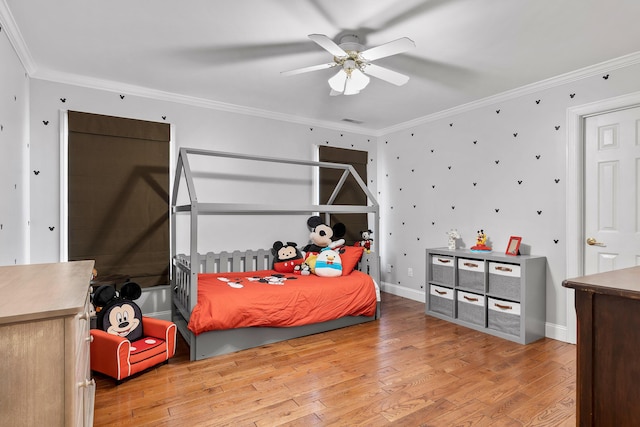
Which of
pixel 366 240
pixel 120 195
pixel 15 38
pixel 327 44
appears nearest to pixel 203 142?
pixel 120 195

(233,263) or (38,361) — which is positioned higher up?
(38,361)

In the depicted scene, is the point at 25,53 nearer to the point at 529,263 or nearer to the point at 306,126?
the point at 306,126

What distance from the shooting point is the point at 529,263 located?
309 cm

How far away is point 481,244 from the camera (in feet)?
12.0

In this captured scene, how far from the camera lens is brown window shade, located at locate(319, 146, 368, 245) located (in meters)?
4.62

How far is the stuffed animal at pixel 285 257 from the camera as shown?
387 cm

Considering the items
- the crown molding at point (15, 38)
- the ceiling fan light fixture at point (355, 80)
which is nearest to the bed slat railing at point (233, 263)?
the ceiling fan light fixture at point (355, 80)

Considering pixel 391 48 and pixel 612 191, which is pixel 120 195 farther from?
pixel 612 191

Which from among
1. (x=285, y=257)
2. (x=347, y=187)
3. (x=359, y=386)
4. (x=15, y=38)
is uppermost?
(x=15, y=38)

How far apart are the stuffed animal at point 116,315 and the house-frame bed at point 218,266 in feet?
1.25

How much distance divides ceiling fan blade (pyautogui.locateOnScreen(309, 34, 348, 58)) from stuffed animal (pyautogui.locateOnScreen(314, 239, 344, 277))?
1.99 metres

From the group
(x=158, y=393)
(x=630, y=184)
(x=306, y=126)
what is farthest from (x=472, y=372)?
(x=306, y=126)

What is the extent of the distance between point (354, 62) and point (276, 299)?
196cm

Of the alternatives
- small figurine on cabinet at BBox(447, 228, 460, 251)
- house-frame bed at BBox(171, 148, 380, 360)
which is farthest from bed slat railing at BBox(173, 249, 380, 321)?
small figurine on cabinet at BBox(447, 228, 460, 251)
